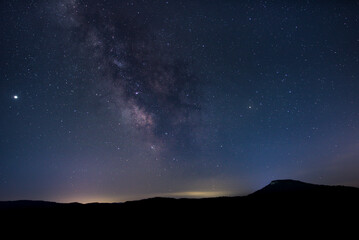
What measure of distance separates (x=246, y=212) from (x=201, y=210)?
10.2ft

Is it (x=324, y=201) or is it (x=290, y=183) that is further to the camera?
(x=290, y=183)

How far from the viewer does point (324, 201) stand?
14945 mm

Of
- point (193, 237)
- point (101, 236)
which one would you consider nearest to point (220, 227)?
point (193, 237)

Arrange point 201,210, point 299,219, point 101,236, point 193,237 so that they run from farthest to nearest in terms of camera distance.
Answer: point 201,210
point 299,219
point 101,236
point 193,237

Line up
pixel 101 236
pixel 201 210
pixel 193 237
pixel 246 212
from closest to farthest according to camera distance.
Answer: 1. pixel 193 237
2. pixel 101 236
3. pixel 246 212
4. pixel 201 210

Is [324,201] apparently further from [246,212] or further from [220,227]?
[220,227]

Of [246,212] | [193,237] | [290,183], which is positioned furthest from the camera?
[290,183]

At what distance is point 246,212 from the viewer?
1284 centimetres

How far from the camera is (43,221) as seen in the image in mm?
13016

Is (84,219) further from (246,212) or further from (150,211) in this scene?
(246,212)

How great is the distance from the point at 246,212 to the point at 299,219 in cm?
303

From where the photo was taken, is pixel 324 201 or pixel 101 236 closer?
pixel 101 236

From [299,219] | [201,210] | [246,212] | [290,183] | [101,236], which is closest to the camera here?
[101,236]

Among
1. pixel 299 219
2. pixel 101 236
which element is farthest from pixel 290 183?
pixel 101 236
